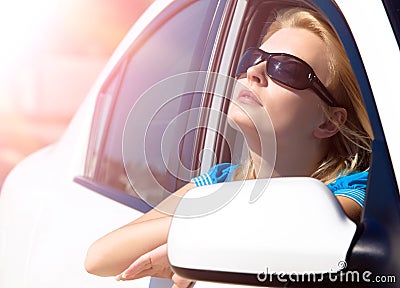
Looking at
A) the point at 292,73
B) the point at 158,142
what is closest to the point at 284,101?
the point at 292,73

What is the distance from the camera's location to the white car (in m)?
1.63

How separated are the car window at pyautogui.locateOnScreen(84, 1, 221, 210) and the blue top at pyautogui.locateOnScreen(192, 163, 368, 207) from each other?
126 mm

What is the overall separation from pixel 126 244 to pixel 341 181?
0.45 m

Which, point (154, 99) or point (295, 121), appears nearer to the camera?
point (295, 121)

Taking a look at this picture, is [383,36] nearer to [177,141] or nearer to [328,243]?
[328,243]

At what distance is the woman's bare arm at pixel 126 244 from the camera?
6.14 ft

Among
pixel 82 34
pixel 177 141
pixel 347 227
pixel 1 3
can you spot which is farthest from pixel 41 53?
pixel 347 227

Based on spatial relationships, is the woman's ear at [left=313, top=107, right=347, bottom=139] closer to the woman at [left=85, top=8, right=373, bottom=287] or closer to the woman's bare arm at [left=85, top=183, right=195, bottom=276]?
the woman at [left=85, top=8, right=373, bottom=287]

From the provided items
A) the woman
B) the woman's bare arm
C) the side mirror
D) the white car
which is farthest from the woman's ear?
the side mirror

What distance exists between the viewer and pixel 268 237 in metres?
1.50

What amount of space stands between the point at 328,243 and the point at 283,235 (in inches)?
2.8

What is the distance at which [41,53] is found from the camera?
17031mm

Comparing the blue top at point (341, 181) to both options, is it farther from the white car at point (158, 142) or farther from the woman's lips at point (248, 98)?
the woman's lips at point (248, 98)

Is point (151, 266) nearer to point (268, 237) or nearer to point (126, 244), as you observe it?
point (126, 244)
